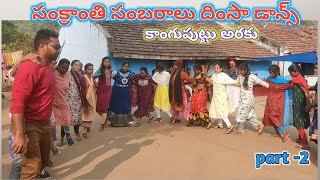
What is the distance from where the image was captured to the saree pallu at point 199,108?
24.3 feet

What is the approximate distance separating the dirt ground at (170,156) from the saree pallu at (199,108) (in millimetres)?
340

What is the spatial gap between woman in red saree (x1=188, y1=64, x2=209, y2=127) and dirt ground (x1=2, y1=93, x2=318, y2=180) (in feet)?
1.18

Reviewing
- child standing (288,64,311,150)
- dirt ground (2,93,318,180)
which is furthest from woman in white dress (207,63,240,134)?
child standing (288,64,311,150)

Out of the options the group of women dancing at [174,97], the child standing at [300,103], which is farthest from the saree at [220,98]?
the child standing at [300,103]

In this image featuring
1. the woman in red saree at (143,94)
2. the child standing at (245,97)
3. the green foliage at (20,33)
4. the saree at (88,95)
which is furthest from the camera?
the woman in red saree at (143,94)

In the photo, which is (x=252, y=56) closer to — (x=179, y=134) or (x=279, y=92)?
(x=279, y=92)

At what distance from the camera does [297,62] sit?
583cm

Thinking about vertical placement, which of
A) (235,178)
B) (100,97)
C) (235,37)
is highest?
(235,37)

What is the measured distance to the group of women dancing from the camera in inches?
217

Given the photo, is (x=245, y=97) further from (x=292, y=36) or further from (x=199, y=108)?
(x=292, y=36)

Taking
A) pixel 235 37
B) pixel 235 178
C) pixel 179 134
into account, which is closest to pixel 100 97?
pixel 179 134

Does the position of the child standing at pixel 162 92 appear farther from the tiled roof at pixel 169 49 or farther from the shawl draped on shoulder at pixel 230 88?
the shawl draped on shoulder at pixel 230 88

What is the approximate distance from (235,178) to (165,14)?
239 cm

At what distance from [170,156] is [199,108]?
2.46 m
